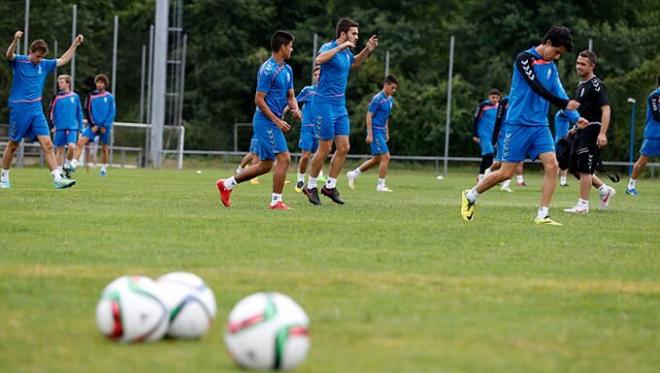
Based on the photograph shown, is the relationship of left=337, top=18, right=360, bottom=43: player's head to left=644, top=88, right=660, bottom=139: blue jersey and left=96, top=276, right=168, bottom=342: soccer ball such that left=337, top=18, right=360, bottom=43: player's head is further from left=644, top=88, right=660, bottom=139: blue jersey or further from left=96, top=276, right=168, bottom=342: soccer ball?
left=96, top=276, right=168, bottom=342: soccer ball

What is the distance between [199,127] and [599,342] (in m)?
46.0

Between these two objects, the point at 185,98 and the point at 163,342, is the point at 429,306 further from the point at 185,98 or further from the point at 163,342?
the point at 185,98

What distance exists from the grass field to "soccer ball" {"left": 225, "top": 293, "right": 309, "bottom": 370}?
131 mm

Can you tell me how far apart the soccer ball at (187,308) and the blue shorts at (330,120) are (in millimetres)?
10471

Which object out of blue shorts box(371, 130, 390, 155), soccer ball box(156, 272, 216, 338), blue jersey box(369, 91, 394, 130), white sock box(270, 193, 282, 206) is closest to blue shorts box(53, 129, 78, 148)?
blue jersey box(369, 91, 394, 130)

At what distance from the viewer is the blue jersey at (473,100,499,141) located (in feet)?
91.6

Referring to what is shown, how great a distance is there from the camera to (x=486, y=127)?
2805cm

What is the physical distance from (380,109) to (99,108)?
8.33 meters

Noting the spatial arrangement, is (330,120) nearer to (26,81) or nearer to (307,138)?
(26,81)

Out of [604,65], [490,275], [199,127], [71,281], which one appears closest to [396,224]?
[490,275]

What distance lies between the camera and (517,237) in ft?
37.8

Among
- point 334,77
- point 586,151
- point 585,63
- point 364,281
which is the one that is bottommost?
point 364,281

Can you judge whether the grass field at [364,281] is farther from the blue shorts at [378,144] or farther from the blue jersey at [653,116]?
the blue shorts at [378,144]

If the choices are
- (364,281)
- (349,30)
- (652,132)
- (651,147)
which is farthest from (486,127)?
(364,281)
